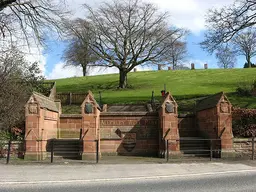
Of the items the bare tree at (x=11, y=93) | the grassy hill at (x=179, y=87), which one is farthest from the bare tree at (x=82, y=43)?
the bare tree at (x=11, y=93)

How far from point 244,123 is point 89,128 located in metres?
8.26

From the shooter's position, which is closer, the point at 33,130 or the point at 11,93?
the point at 33,130

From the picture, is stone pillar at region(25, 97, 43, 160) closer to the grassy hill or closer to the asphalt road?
the asphalt road

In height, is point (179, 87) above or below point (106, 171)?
above

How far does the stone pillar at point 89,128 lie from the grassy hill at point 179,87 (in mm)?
9925

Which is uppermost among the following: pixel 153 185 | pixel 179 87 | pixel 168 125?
pixel 179 87

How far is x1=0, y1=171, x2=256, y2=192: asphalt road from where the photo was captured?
8438 millimetres

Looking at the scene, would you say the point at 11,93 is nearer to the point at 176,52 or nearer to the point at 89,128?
the point at 89,128

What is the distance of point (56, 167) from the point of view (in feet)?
40.1

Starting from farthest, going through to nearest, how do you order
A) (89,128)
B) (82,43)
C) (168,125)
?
(82,43) < (168,125) < (89,128)

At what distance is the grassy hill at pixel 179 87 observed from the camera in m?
28.0

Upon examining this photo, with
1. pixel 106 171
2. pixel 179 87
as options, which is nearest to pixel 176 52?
pixel 179 87

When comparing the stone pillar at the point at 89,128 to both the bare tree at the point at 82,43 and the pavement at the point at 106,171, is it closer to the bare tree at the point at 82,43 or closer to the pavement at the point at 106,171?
the pavement at the point at 106,171

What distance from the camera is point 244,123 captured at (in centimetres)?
1719
